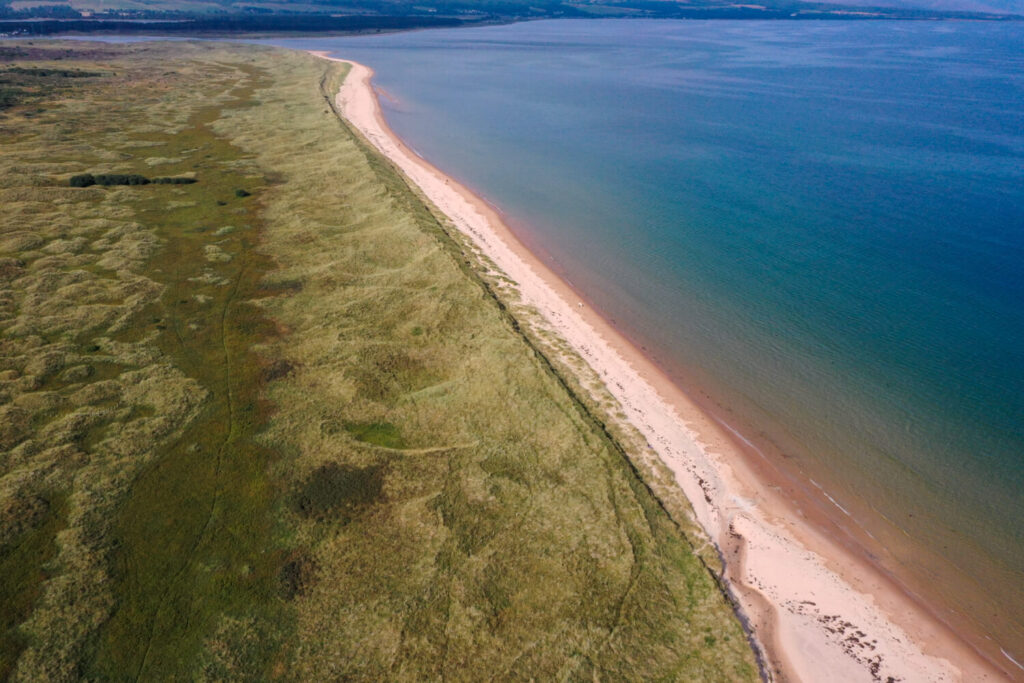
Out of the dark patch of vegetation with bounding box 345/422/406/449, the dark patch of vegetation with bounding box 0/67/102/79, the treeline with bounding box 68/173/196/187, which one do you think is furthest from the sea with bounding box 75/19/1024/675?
the dark patch of vegetation with bounding box 0/67/102/79

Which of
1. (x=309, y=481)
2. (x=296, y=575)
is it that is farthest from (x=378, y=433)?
(x=296, y=575)

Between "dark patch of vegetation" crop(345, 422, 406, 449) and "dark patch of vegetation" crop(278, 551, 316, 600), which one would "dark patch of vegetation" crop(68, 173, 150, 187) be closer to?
"dark patch of vegetation" crop(345, 422, 406, 449)

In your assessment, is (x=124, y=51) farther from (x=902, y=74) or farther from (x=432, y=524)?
(x=902, y=74)

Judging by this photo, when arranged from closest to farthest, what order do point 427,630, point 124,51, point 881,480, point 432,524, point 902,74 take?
1. point 427,630
2. point 432,524
3. point 881,480
4. point 902,74
5. point 124,51

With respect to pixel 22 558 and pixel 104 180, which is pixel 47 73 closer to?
pixel 104 180

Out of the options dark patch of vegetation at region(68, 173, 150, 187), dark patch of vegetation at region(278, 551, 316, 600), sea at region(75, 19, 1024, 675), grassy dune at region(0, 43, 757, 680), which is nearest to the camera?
grassy dune at region(0, 43, 757, 680)

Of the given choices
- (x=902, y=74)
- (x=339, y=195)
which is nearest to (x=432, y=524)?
(x=339, y=195)
